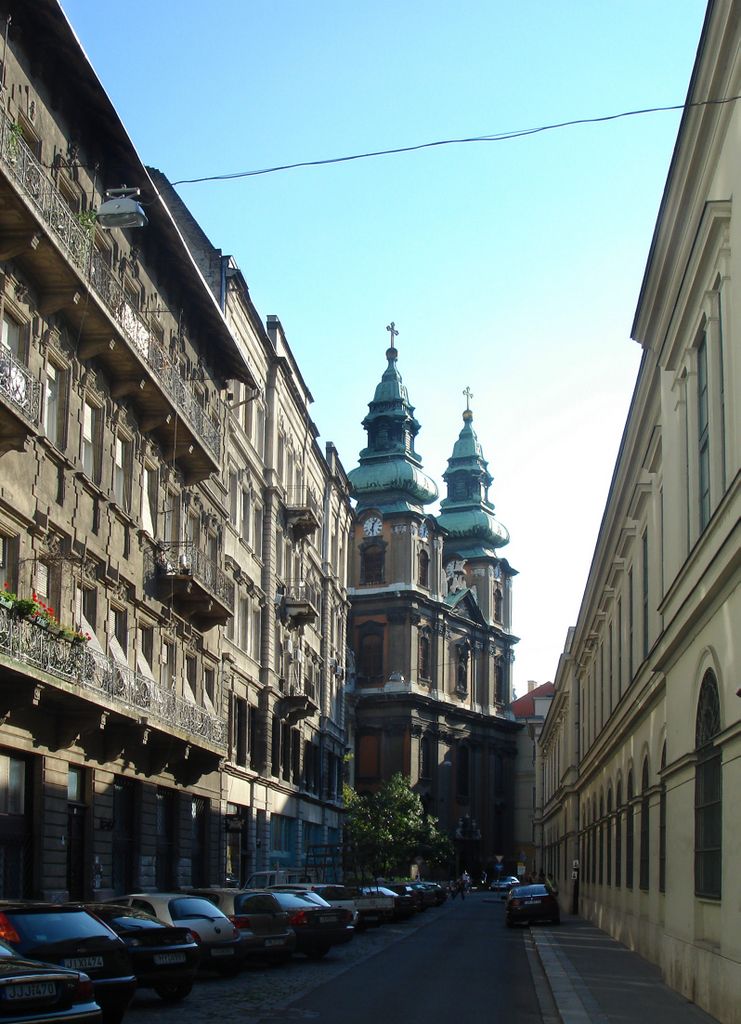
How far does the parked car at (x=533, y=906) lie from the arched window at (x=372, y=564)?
176 feet

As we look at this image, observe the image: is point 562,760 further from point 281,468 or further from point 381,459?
point 381,459

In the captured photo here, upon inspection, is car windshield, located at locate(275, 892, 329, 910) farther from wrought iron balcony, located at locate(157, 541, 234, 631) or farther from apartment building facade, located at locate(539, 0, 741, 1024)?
wrought iron balcony, located at locate(157, 541, 234, 631)

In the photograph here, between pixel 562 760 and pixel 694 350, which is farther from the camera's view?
pixel 562 760

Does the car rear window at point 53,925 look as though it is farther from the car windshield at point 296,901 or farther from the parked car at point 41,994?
the car windshield at point 296,901

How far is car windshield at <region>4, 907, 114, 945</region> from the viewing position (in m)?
13.6

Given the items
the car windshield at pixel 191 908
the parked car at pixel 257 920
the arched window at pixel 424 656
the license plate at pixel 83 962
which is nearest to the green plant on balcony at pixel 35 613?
the car windshield at pixel 191 908

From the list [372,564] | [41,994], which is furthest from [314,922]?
[372,564]

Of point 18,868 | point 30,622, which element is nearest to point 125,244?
point 30,622

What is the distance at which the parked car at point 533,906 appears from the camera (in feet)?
137

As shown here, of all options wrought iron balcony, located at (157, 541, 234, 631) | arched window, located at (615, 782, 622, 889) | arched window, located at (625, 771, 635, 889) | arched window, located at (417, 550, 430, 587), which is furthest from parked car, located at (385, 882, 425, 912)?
arched window, located at (417, 550, 430, 587)

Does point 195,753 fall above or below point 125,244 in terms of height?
below

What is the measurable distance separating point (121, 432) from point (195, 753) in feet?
27.7

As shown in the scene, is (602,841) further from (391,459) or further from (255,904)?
(391,459)

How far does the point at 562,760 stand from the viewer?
65375 millimetres
